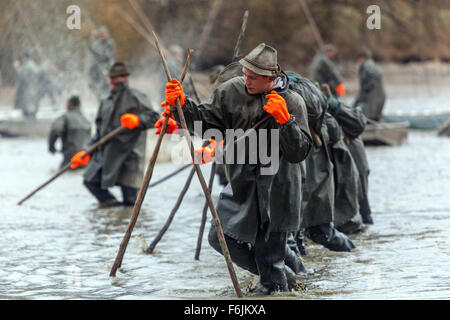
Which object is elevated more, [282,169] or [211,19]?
[211,19]

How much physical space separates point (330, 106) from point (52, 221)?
346 centimetres

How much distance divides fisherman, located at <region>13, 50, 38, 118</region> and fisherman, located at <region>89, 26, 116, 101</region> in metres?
3.81

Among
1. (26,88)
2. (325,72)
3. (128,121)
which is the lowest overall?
(26,88)

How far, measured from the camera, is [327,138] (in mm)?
8273

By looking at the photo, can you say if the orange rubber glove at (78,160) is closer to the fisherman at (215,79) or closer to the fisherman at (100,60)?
the fisherman at (215,79)

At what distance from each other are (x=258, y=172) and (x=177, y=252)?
239 centimetres

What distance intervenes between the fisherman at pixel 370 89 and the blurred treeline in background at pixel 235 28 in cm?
1187

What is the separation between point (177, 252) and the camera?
28.7 ft

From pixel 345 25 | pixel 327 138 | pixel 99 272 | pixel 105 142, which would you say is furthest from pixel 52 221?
pixel 345 25

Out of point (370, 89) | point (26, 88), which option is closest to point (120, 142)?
point (370, 89)

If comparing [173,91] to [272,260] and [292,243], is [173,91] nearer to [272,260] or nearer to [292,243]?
[272,260]

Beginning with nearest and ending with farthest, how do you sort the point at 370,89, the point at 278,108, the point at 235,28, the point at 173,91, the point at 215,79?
the point at 278,108 < the point at 173,91 < the point at 215,79 < the point at 370,89 < the point at 235,28

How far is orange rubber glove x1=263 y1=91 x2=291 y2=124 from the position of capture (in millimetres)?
6164

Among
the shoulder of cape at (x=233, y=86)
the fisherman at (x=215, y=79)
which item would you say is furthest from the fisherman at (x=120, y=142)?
the shoulder of cape at (x=233, y=86)
